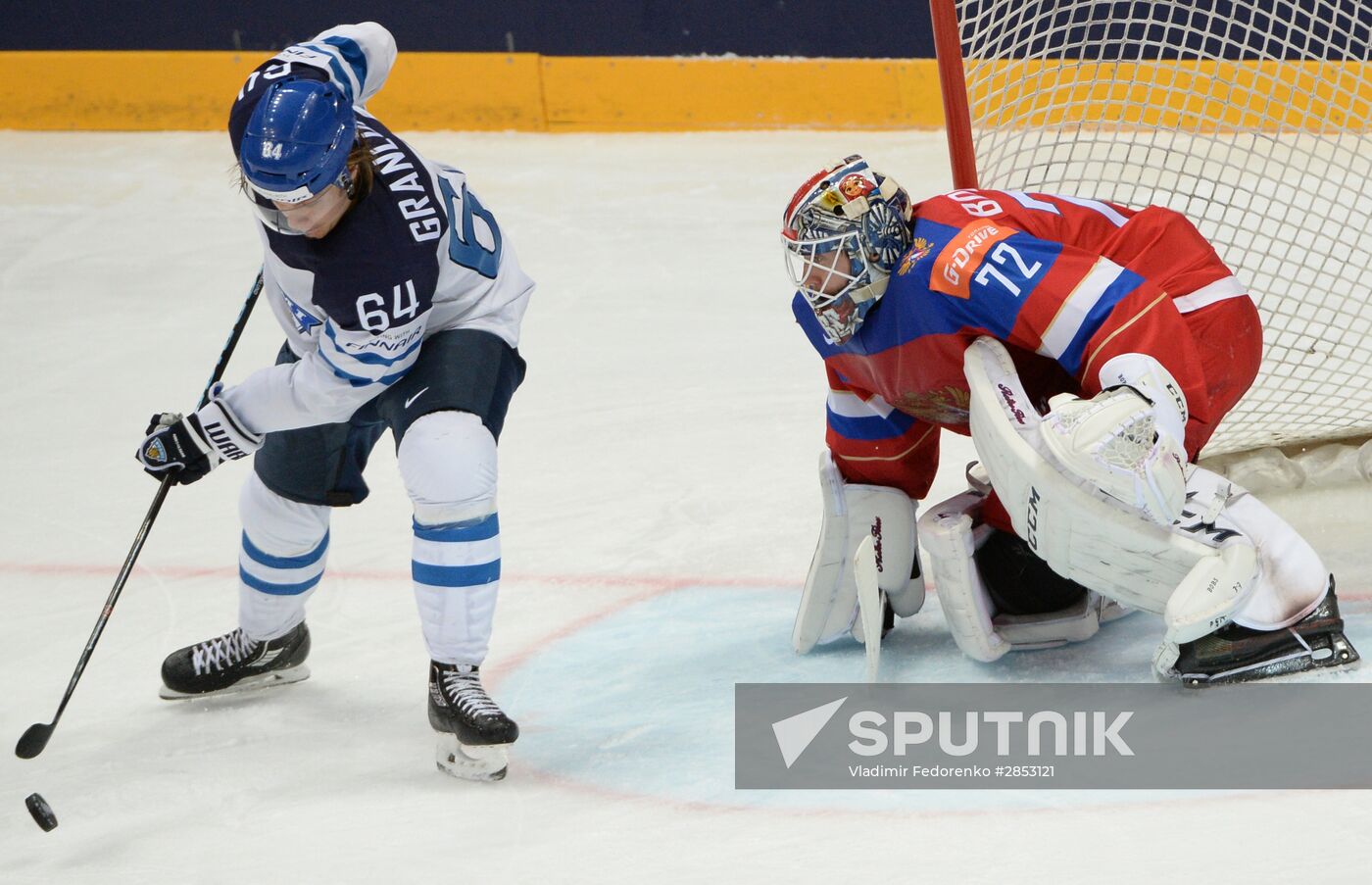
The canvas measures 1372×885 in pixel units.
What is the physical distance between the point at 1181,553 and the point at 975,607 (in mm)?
371

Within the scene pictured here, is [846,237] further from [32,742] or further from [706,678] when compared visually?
[32,742]

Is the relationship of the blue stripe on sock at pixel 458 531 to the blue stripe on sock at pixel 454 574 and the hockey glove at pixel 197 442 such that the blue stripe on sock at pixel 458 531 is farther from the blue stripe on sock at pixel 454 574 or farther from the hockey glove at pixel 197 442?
the hockey glove at pixel 197 442

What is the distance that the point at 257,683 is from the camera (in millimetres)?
2682

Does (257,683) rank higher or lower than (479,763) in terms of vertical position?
lower

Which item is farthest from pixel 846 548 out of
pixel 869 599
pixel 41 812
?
pixel 41 812

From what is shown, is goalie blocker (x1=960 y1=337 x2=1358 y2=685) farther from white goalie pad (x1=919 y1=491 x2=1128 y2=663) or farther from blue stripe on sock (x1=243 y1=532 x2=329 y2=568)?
blue stripe on sock (x1=243 y1=532 x2=329 y2=568)

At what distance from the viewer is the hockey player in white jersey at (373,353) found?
7.05 feet

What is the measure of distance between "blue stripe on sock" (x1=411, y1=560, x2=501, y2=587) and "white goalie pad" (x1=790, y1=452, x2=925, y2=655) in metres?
0.59

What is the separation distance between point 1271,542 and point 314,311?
1379 millimetres

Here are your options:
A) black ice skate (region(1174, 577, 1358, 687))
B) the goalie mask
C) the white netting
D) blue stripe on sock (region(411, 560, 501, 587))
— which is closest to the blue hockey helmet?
blue stripe on sock (region(411, 560, 501, 587))

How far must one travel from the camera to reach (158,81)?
263 inches

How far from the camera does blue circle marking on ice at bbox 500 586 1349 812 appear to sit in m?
2.15

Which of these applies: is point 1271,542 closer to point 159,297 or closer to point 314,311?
point 314,311

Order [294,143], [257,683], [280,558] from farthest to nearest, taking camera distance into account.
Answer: [257,683], [280,558], [294,143]
